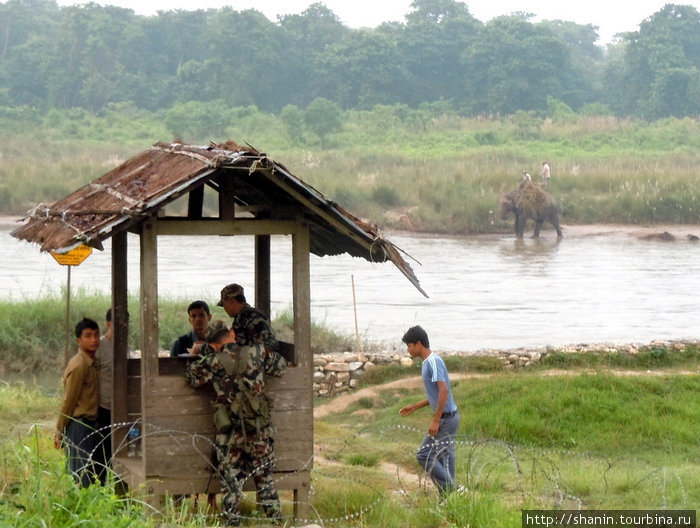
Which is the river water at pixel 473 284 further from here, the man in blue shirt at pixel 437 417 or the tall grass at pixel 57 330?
the man in blue shirt at pixel 437 417

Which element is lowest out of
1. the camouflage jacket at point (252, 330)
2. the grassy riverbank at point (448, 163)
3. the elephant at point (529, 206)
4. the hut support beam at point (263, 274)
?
the camouflage jacket at point (252, 330)

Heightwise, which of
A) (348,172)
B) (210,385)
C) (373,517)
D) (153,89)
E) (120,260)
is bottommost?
(373,517)

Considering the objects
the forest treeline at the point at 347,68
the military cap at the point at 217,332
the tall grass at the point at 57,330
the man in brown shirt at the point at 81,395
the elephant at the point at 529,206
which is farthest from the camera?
the forest treeline at the point at 347,68

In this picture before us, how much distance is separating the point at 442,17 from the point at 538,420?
214 feet

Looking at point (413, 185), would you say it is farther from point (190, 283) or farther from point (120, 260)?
point (120, 260)

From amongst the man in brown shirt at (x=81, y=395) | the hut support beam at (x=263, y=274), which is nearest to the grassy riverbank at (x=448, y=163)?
the hut support beam at (x=263, y=274)

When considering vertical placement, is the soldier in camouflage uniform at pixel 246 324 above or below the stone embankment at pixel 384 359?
above

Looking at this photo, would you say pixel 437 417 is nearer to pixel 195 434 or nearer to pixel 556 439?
pixel 195 434

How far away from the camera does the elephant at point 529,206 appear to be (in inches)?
1510

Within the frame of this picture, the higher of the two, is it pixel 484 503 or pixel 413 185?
pixel 413 185

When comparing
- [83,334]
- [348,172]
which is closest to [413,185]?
[348,172]

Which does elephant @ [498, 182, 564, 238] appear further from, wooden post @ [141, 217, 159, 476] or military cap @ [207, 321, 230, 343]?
wooden post @ [141, 217, 159, 476]

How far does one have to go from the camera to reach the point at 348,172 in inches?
1847

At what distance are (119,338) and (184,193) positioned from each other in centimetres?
144
